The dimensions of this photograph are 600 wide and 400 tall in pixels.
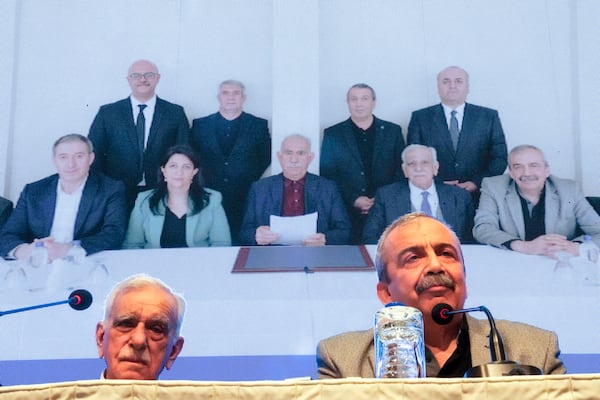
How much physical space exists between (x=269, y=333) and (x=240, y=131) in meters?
0.92

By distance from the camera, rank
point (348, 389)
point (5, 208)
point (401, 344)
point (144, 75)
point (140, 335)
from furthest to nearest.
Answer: point (144, 75)
point (5, 208)
point (140, 335)
point (401, 344)
point (348, 389)

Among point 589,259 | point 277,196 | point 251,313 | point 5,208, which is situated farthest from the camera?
point 277,196

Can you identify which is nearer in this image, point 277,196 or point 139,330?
point 139,330

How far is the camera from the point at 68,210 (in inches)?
131

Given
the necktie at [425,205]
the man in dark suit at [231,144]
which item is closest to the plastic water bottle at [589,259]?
the necktie at [425,205]

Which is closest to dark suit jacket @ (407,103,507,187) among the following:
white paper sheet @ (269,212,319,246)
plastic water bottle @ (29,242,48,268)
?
white paper sheet @ (269,212,319,246)

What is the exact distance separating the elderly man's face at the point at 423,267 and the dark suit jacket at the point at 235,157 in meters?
1.54

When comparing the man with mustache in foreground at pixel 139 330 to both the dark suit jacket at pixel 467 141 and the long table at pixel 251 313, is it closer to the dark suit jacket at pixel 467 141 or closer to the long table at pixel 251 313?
the long table at pixel 251 313

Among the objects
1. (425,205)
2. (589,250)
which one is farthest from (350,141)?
(589,250)

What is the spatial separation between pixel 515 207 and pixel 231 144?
3.63 ft

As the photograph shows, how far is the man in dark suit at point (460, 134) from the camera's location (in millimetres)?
3402

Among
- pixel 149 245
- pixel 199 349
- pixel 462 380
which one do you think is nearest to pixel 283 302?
pixel 199 349

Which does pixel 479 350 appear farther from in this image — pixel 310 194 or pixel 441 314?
pixel 310 194

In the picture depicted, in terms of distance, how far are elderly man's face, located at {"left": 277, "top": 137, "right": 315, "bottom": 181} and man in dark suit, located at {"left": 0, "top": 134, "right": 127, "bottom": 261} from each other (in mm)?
625
